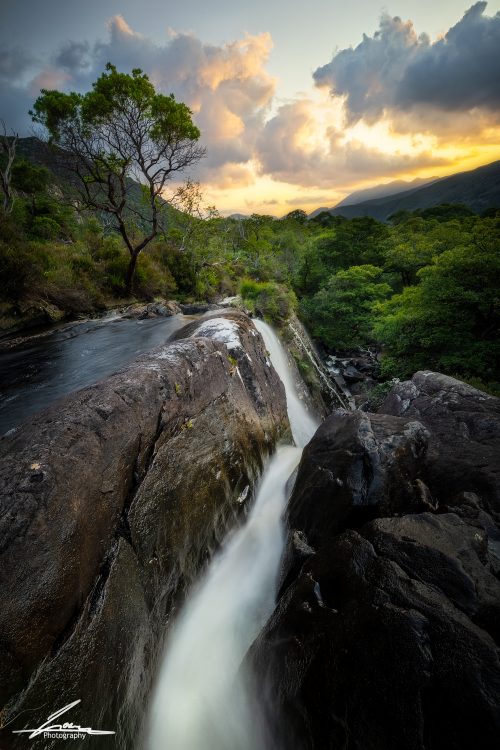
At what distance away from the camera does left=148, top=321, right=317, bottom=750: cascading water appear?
3.00m

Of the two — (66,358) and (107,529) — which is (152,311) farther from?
(107,529)

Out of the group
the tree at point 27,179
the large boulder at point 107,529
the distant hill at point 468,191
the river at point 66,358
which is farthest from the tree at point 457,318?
the distant hill at point 468,191

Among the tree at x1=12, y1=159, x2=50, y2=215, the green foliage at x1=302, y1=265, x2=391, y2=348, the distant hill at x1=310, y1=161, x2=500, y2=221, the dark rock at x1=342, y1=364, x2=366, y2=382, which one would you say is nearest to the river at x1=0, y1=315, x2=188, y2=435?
the dark rock at x1=342, y1=364, x2=366, y2=382

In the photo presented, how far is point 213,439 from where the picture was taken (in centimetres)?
459

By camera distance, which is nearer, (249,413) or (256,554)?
(256,554)

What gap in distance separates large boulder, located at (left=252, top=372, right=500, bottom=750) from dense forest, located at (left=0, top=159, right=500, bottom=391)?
7.46 m

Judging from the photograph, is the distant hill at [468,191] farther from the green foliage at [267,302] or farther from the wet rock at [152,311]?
the wet rock at [152,311]

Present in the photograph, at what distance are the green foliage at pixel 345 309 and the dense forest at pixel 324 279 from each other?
72mm

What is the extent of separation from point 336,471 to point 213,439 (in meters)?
1.83

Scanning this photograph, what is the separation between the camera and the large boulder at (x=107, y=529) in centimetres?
211

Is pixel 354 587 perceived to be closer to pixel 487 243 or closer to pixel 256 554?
pixel 256 554

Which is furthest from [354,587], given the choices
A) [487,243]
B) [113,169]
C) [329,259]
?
[329,259]

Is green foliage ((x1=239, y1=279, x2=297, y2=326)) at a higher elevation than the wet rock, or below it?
below

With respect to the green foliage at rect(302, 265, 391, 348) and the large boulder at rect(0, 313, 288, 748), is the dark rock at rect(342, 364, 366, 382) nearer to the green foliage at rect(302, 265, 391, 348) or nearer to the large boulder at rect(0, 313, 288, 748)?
the green foliage at rect(302, 265, 391, 348)
